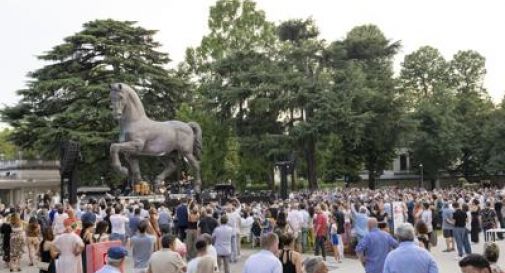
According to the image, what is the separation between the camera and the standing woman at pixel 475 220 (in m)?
21.6

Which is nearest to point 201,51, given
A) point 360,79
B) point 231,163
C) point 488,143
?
point 231,163

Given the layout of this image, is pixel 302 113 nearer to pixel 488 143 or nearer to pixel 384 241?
pixel 488 143

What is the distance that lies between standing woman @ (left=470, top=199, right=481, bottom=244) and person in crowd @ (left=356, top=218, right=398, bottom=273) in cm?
1234

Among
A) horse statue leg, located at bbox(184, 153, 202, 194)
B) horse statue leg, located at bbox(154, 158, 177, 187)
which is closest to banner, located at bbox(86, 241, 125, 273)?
horse statue leg, located at bbox(154, 158, 177, 187)

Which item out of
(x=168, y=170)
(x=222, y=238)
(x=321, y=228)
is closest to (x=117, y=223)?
(x=222, y=238)

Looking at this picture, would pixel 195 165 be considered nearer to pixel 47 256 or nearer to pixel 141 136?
pixel 141 136

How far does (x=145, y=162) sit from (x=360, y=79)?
16014 mm

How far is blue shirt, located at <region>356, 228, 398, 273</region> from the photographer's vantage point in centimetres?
1020

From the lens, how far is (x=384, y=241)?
10195 millimetres

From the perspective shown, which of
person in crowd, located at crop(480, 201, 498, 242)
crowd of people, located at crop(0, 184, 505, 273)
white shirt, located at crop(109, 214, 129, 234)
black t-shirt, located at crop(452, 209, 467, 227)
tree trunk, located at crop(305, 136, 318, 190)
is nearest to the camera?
crowd of people, located at crop(0, 184, 505, 273)

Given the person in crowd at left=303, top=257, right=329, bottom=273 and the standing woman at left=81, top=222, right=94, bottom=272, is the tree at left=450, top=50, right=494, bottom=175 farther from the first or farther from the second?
the person in crowd at left=303, top=257, right=329, bottom=273

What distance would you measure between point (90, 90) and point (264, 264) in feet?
123

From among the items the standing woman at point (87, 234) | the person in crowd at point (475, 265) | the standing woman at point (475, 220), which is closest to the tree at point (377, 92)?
the standing woman at point (475, 220)

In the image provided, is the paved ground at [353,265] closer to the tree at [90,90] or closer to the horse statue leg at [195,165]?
the horse statue leg at [195,165]
